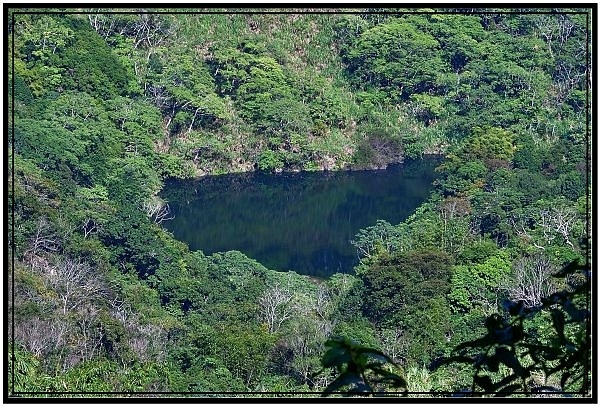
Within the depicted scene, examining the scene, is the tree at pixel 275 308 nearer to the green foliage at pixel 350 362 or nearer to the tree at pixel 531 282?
the tree at pixel 531 282

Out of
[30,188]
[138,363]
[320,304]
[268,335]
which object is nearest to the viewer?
[138,363]

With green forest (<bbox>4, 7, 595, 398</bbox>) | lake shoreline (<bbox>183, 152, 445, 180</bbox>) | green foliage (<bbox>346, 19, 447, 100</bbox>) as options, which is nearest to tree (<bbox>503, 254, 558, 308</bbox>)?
green forest (<bbox>4, 7, 595, 398</bbox>)

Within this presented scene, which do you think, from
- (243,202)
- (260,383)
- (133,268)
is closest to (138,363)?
(260,383)

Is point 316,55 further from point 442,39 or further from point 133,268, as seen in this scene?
point 133,268

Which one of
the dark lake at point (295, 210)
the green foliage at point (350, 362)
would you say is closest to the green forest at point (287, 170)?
the green foliage at point (350, 362)

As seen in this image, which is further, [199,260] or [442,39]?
[442,39]

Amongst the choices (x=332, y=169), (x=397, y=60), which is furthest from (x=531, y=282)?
(x=397, y=60)

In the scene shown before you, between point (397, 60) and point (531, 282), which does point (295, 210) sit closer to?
point (397, 60)
